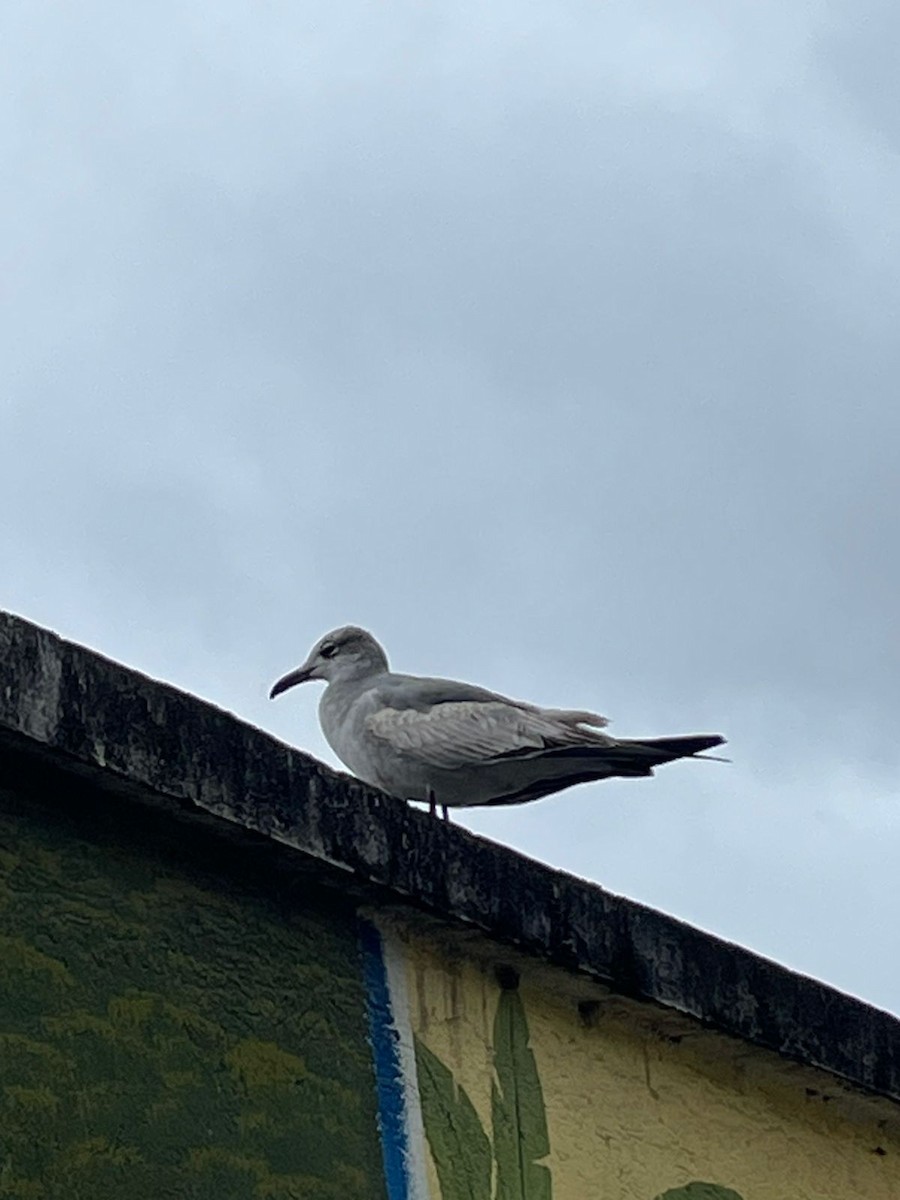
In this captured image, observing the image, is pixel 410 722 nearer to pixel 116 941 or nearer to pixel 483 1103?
pixel 483 1103

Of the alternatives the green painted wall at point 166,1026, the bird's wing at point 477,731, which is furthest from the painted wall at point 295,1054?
the bird's wing at point 477,731

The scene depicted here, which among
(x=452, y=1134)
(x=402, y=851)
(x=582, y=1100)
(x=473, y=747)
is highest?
(x=473, y=747)

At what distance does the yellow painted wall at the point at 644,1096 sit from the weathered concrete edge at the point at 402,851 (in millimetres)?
70

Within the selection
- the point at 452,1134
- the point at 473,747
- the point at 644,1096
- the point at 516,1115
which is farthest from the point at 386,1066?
the point at 473,747

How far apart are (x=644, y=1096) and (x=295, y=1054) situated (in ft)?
Result: 3.11

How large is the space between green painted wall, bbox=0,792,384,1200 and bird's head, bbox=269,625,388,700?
394 cm

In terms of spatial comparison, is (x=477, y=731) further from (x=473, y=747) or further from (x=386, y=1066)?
(x=386, y=1066)

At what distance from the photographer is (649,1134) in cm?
423

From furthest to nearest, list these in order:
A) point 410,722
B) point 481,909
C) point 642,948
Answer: point 410,722
point 642,948
point 481,909

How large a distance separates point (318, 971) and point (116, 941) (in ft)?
1.52

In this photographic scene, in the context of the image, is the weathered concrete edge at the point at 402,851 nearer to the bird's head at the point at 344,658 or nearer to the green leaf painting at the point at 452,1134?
the green leaf painting at the point at 452,1134

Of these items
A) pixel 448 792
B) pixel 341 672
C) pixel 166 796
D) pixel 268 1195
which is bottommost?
pixel 268 1195

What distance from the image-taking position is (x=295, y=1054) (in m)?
3.62

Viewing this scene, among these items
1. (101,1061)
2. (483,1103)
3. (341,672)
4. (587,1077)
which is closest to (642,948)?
(587,1077)
